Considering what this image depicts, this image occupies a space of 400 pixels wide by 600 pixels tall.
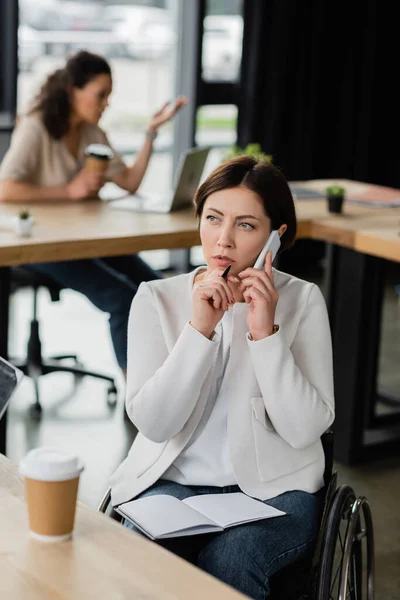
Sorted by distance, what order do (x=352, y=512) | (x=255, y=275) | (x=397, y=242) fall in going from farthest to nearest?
(x=397, y=242)
(x=255, y=275)
(x=352, y=512)

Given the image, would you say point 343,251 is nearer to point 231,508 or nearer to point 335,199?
point 335,199

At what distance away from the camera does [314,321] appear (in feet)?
6.50

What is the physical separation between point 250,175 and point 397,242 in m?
1.22

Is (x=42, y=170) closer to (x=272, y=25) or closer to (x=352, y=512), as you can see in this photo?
(x=352, y=512)

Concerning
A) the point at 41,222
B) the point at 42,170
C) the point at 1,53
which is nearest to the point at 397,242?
the point at 41,222

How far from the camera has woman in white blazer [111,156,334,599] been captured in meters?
1.86

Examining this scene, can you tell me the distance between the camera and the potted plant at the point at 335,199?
3.62m

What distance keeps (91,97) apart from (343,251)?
1.17 metres

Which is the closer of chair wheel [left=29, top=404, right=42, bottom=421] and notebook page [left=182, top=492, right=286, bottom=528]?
notebook page [left=182, top=492, right=286, bottom=528]

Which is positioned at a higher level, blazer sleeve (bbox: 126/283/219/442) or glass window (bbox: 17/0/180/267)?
glass window (bbox: 17/0/180/267)

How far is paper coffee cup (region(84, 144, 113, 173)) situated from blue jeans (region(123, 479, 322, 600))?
1986 mm

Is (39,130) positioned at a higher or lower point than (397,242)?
higher

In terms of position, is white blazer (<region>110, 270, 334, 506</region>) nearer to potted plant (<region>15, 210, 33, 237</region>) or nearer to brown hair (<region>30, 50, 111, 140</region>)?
potted plant (<region>15, 210, 33, 237</region>)

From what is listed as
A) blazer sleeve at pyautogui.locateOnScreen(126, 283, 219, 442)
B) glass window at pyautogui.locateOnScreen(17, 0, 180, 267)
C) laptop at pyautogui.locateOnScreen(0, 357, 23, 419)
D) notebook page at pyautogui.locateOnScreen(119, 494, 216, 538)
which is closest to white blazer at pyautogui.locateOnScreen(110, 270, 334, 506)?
blazer sleeve at pyautogui.locateOnScreen(126, 283, 219, 442)
